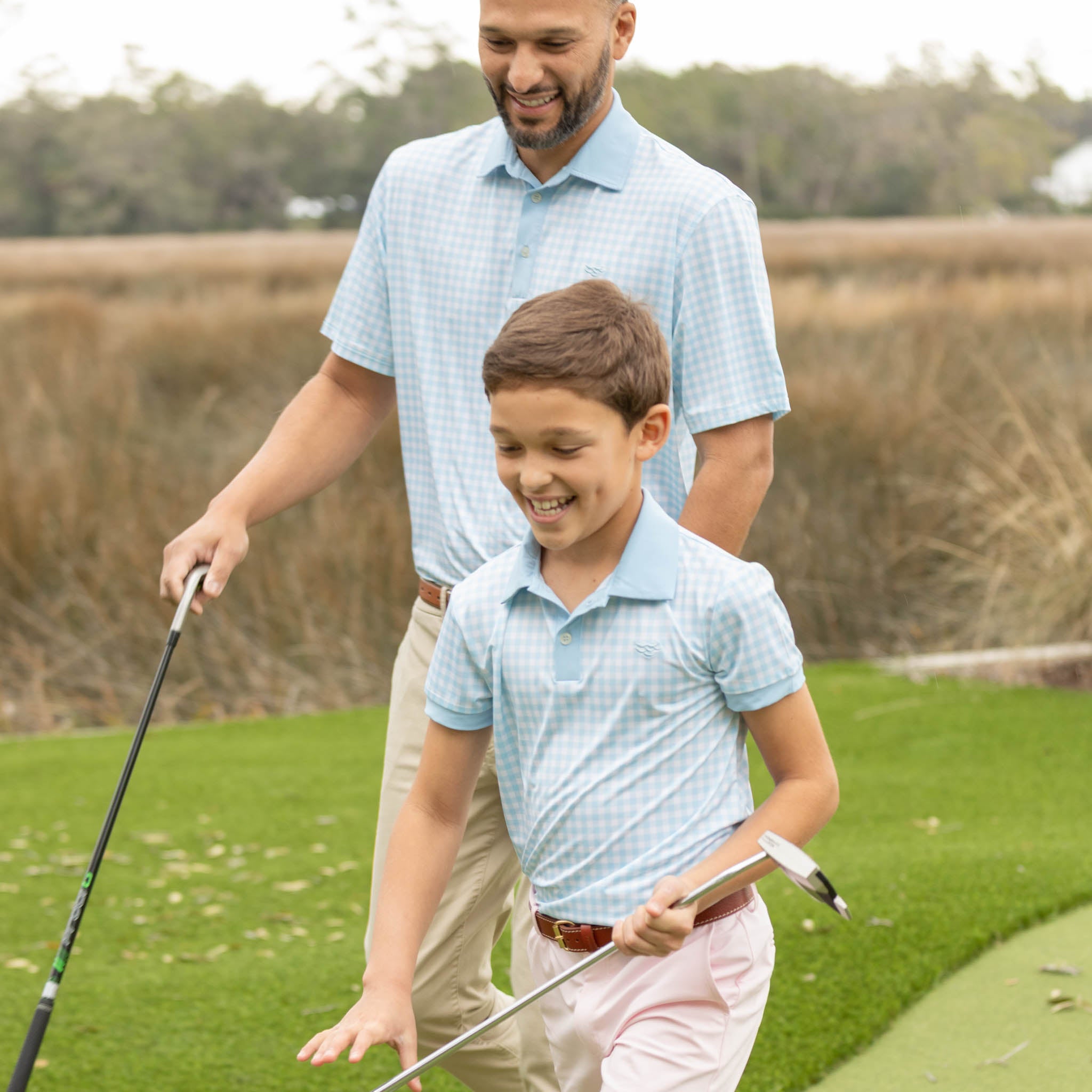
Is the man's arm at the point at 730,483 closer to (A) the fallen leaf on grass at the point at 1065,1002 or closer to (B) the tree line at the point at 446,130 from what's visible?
(A) the fallen leaf on grass at the point at 1065,1002

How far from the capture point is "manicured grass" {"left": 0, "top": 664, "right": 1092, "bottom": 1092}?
3.24 meters

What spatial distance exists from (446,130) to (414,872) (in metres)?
18.7

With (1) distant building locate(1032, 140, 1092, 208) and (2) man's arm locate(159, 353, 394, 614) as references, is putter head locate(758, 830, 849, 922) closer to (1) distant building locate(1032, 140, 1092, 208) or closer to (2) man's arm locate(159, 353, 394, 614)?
(2) man's arm locate(159, 353, 394, 614)

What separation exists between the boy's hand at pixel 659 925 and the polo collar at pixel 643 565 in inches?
11.9

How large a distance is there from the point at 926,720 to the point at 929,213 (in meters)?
16.6

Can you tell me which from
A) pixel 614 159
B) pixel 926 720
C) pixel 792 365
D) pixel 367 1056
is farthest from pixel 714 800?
pixel 792 365

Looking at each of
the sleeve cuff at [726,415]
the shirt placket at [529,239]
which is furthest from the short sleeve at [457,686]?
the shirt placket at [529,239]

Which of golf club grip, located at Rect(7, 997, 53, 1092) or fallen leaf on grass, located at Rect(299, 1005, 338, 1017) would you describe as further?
fallen leaf on grass, located at Rect(299, 1005, 338, 1017)

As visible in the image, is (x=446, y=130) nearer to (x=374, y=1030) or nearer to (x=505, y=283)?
(x=505, y=283)

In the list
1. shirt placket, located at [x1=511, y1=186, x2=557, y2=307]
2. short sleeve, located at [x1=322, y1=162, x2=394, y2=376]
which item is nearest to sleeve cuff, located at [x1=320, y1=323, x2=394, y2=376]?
short sleeve, located at [x1=322, y1=162, x2=394, y2=376]

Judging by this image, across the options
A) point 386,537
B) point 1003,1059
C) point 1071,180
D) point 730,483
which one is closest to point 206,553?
point 730,483

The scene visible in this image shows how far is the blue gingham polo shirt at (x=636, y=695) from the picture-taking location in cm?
165

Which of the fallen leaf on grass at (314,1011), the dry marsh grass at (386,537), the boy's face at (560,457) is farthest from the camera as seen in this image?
the dry marsh grass at (386,537)

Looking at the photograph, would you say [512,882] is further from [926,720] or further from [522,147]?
[926,720]
